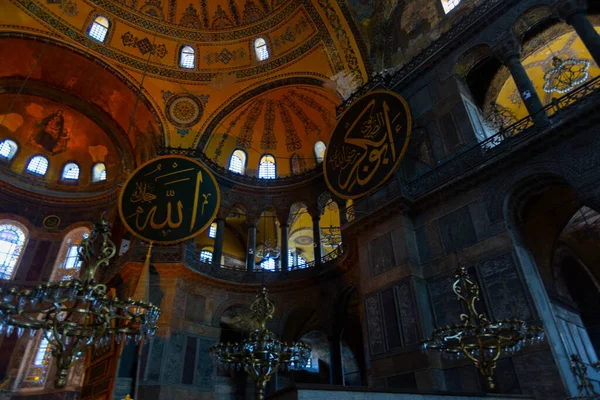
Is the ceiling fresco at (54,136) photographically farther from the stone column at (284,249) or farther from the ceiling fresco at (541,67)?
the ceiling fresco at (541,67)

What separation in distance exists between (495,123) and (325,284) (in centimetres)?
570

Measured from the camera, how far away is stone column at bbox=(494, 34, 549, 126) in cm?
664

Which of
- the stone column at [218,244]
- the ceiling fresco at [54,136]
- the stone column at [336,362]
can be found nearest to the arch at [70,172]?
the ceiling fresco at [54,136]

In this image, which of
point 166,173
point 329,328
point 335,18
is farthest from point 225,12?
point 329,328

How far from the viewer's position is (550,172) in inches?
239

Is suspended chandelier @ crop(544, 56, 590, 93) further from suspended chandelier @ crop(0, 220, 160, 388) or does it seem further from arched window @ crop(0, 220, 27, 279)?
arched window @ crop(0, 220, 27, 279)

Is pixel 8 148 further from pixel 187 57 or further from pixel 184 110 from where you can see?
pixel 187 57

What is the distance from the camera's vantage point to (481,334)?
430 centimetres

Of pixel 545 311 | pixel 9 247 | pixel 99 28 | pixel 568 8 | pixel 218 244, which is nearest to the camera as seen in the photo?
pixel 545 311

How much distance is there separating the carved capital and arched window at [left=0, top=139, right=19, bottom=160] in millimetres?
14804

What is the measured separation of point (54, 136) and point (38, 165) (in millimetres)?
1168

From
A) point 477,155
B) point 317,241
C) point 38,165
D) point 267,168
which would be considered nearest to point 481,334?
point 477,155

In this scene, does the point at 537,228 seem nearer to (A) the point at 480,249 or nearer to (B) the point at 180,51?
(A) the point at 480,249

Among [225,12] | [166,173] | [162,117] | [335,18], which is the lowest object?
[166,173]
